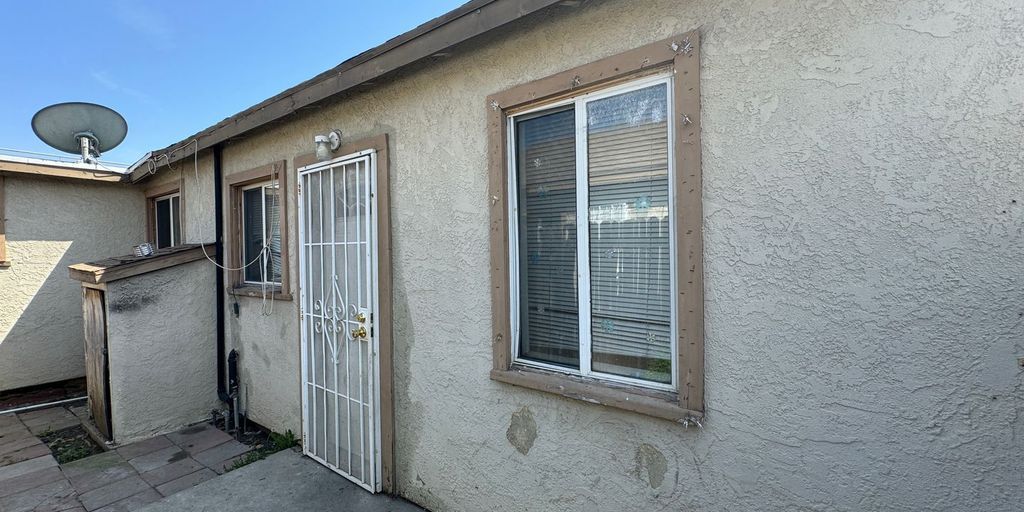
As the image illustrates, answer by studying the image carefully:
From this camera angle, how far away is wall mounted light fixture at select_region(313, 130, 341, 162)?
4102 mm

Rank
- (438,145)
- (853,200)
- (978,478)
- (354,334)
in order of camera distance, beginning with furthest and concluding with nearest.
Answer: (354,334) < (438,145) < (853,200) < (978,478)

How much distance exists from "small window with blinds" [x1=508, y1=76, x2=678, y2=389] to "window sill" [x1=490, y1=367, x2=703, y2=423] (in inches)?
2.5

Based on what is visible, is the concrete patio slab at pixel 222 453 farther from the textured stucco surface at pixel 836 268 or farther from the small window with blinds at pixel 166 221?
the small window with blinds at pixel 166 221

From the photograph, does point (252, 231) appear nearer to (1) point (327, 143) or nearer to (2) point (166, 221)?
(1) point (327, 143)

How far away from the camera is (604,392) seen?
2.59 meters

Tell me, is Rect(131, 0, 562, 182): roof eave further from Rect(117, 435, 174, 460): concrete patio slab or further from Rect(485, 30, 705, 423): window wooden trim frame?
Rect(117, 435, 174, 460): concrete patio slab

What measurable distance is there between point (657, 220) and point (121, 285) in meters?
5.61

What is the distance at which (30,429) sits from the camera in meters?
5.66

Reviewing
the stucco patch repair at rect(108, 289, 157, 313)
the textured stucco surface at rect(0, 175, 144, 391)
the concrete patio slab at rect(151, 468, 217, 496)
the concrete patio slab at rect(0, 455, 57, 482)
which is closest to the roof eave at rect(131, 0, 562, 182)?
the stucco patch repair at rect(108, 289, 157, 313)

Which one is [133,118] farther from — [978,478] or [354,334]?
[978,478]

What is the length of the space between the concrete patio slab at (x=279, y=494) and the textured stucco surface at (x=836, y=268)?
1511 millimetres

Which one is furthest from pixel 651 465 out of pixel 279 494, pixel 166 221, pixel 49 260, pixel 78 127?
pixel 78 127

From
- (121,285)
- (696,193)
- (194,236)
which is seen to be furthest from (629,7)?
(194,236)

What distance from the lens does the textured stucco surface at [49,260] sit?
6.82 metres
